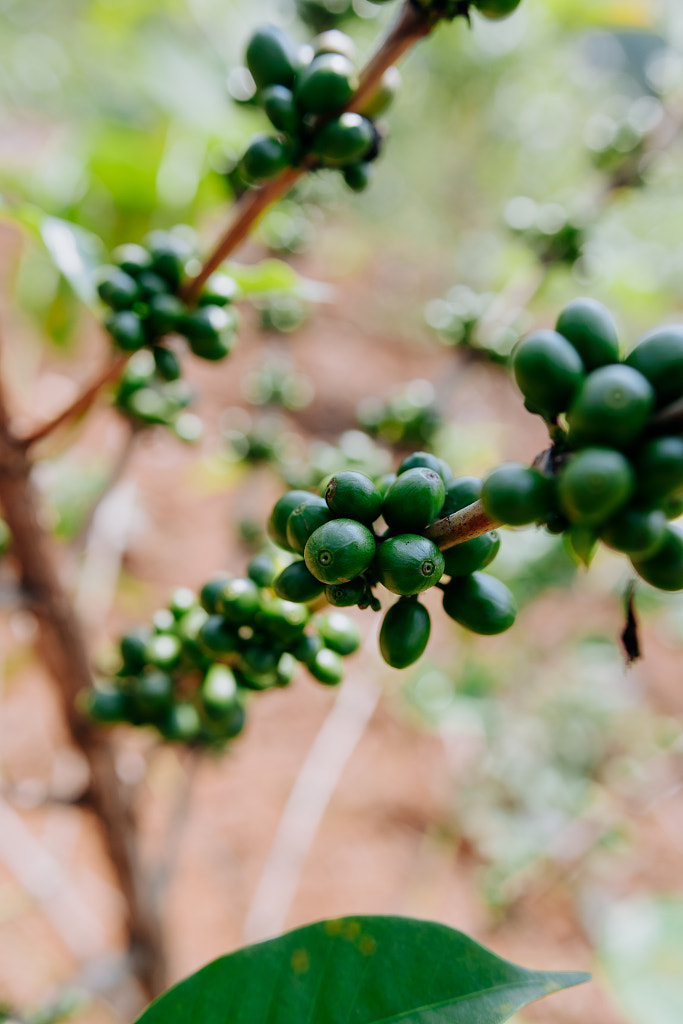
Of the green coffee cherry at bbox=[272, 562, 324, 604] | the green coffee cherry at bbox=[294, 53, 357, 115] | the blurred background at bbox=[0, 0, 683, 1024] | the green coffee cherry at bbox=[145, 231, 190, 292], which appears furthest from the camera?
the blurred background at bbox=[0, 0, 683, 1024]

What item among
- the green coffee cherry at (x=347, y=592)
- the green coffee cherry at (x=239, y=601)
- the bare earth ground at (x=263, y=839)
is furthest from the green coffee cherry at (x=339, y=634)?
the bare earth ground at (x=263, y=839)

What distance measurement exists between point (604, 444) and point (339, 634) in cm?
48

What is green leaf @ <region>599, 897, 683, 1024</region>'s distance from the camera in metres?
1.65

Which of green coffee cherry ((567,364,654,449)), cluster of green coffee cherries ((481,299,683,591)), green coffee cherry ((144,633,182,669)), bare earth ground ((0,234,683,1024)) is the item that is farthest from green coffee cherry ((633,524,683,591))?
bare earth ground ((0,234,683,1024))

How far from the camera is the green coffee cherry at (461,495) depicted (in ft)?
2.18

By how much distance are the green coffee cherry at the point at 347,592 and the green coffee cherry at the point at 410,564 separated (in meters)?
0.06

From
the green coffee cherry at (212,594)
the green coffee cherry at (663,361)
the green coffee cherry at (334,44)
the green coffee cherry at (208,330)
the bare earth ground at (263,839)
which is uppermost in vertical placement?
the green coffee cherry at (663,361)

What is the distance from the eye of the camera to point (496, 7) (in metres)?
0.71

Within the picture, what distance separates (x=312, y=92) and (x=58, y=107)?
917 centimetres

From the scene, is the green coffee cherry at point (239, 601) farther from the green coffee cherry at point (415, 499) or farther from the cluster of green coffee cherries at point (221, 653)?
the green coffee cherry at point (415, 499)

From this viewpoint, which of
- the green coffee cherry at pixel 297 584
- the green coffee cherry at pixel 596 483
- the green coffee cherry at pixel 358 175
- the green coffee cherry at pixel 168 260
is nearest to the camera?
the green coffee cherry at pixel 596 483

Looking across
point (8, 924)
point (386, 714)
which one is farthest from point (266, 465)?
point (386, 714)

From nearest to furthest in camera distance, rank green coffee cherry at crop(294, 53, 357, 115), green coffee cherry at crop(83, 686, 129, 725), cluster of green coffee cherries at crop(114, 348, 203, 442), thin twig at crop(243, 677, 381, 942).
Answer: green coffee cherry at crop(294, 53, 357, 115)
green coffee cherry at crop(83, 686, 129, 725)
cluster of green coffee cherries at crop(114, 348, 203, 442)
thin twig at crop(243, 677, 381, 942)

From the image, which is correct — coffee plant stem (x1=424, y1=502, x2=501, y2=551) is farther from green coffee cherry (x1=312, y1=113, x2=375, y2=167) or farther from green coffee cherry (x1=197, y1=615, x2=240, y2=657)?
green coffee cherry (x1=312, y1=113, x2=375, y2=167)
